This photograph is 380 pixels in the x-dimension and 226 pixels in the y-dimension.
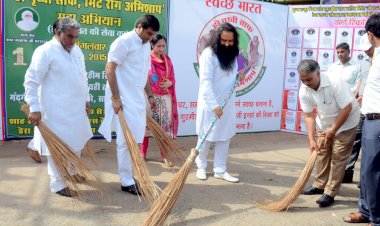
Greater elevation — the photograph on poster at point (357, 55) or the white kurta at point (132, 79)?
the photograph on poster at point (357, 55)

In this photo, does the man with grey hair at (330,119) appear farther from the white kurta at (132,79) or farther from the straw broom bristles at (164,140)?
the white kurta at (132,79)

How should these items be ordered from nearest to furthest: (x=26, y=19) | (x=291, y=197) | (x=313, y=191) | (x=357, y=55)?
(x=291, y=197) → (x=313, y=191) → (x=26, y=19) → (x=357, y=55)

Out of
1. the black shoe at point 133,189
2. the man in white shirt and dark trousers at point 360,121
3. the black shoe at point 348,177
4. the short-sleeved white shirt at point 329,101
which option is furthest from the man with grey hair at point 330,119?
the black shoe at point 133,189

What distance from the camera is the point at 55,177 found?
12.7ft

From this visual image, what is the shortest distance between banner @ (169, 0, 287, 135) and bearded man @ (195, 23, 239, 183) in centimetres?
207

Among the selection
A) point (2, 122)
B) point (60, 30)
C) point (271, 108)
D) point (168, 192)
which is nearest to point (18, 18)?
point (2, 122)

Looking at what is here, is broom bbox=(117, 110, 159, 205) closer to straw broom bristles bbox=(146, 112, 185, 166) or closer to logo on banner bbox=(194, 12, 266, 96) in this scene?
straw broom bristles bbox=(146, 112, 185, 166)

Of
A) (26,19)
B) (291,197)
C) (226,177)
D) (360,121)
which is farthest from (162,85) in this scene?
(360,121)

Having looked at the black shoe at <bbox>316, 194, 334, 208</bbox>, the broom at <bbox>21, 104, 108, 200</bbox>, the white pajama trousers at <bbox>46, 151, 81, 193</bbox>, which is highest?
the broom at <bbox>21, 104, 108, 200</bbox>

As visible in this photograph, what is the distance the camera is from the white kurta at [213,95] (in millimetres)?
4383

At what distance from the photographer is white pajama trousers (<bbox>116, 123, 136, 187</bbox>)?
3953mm

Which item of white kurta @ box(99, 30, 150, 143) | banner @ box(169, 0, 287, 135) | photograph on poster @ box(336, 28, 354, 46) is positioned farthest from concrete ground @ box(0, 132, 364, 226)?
photograph on poster @ box(336, 28, 354, 46)

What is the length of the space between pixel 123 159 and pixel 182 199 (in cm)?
64

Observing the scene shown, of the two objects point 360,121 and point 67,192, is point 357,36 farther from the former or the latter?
point 67,192
